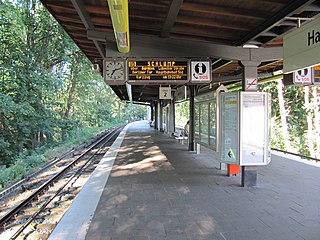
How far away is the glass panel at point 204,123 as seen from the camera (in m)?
8.26

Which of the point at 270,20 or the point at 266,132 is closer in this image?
the point at 270,20

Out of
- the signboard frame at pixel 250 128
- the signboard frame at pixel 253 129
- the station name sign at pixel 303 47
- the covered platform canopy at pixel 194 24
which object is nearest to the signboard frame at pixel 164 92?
the covered platform canopy at pixel 194 24

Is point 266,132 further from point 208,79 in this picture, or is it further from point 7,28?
point 7,28

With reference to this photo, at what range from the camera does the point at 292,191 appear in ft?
18.2

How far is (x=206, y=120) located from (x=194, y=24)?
3.57m

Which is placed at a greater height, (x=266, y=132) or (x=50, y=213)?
(x=266, y=132)

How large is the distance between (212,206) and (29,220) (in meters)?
3.33

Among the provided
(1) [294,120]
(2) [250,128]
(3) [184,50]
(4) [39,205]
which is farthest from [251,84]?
(1) [294,120]

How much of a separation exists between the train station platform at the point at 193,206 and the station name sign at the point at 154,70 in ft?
7.88

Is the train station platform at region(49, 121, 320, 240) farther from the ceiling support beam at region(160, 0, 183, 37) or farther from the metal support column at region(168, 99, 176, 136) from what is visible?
the metal support column at region(168, 99, 176, 136)

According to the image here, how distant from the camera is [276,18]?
14.6 feet

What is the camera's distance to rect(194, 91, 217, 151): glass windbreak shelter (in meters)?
7.62

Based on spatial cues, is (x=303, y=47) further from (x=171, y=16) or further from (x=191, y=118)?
(x=191, y=118)

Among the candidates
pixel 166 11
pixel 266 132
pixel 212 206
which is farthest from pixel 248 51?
pixel 212 206
